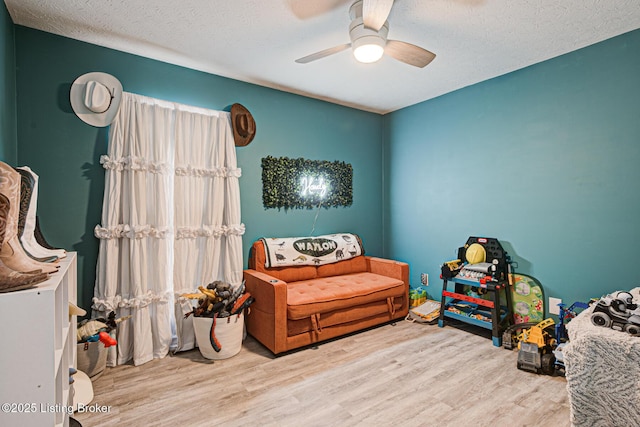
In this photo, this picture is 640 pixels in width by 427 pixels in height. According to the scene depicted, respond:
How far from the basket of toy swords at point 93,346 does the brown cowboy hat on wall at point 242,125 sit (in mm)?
1974

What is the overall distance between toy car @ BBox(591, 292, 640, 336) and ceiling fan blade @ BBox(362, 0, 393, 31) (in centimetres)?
213

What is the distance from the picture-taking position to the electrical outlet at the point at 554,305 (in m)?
2.89

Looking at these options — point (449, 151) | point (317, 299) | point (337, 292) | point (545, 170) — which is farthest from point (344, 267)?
point (545, 170)

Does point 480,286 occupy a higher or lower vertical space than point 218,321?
higher

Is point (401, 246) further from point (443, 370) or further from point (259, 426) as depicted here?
point (259, 426)

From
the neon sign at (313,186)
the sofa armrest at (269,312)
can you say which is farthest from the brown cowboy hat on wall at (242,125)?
the sofa armrest at (269,312)

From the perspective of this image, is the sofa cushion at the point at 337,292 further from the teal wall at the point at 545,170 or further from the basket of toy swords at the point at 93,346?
the basket of toy swords at the point at 93,346

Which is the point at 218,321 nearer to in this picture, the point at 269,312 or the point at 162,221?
the point at 269,312

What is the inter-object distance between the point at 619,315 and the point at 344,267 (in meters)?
2.46

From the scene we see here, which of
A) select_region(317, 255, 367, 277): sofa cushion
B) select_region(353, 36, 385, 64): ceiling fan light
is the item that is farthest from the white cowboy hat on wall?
select_region(317, 255, 367, 277): sofa cushion

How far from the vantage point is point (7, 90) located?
2.17 meters

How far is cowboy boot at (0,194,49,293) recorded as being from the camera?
111cm

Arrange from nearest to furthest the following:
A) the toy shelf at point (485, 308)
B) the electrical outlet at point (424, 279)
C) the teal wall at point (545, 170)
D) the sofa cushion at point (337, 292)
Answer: the teal wall at point (545, 170) → the sofa cushion at point (337, 292) → the toy shelf at point (485, 308) → the electrical outlet at point (424, 279)

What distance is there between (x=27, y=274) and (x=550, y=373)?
323cm
